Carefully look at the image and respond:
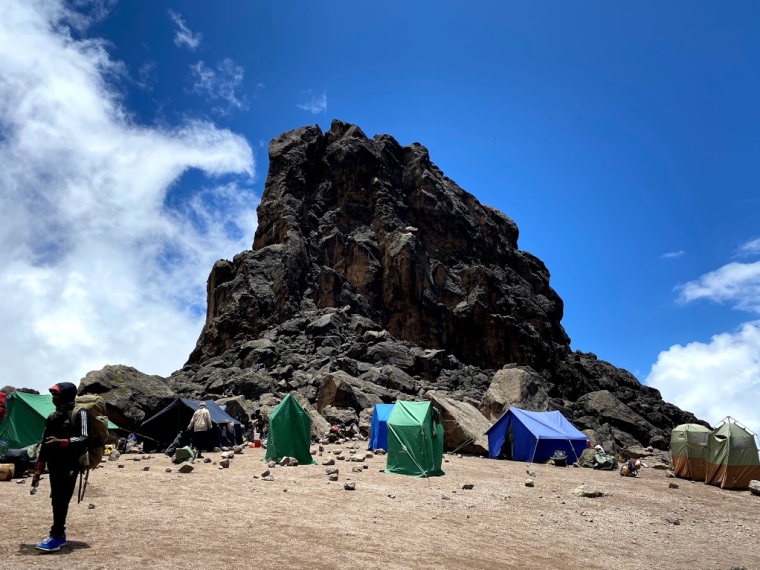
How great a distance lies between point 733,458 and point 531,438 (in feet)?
27.9

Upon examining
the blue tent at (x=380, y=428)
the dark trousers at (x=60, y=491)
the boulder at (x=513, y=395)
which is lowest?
the dark trousers at (x=60, y=491)

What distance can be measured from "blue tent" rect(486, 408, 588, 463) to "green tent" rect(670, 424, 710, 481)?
4.31 meters

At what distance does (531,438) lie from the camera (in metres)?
26.6

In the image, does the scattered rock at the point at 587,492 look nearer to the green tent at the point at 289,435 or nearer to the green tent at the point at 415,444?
the green tent at the point at 415,444

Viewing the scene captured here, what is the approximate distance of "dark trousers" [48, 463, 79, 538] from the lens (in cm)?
739

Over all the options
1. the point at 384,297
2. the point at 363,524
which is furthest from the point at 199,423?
the point at 384,297

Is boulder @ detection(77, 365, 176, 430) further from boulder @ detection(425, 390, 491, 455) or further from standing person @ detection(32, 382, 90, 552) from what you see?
standing person @ detection(32, 382, 90, 552)

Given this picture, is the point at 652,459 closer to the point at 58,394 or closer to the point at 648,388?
the point at 58,394

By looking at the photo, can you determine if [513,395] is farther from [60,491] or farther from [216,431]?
[60,491]

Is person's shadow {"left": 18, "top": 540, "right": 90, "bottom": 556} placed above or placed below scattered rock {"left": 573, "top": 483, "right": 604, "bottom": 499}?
below

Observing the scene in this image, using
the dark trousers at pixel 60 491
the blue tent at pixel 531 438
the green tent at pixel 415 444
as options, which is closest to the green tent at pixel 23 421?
the green tent at pixel 415 444

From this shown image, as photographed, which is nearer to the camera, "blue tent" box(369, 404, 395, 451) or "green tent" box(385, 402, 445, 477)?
"green tent" box(385, 402, 445, 477)

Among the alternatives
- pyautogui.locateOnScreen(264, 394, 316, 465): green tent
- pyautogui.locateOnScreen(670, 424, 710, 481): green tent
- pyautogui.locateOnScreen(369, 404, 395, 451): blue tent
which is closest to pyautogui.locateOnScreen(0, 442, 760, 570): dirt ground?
pyautogui.locateOnScreen(264, 394, 316, 465): green tent

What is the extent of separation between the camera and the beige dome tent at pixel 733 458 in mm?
20719
